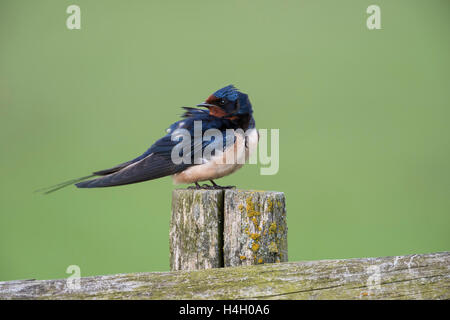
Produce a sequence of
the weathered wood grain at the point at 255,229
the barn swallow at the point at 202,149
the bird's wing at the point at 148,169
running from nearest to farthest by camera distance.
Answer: the weathered wood grain at the point at 255,229
the bird's wing at the point at 148,169
the barn swallow at the point at 202,149

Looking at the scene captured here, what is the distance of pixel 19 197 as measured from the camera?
20.6 ft

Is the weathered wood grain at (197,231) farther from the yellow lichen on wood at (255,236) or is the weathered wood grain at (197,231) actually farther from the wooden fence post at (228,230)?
the yellow lichen on wood at (255,236)

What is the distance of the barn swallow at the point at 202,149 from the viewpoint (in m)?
3.23

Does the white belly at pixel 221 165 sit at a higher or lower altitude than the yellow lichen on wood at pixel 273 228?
higher

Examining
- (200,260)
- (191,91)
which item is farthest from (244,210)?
(191,91)

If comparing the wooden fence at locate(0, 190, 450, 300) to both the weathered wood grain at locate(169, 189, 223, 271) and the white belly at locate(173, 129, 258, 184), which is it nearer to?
the weathered wood grain at locate(169, 189, 223, 271)

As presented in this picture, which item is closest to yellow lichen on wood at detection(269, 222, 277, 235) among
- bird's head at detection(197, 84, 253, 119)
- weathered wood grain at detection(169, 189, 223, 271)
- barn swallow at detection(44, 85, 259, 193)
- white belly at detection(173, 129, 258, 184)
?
weathered wood grain at detection(169, 189, 223, 271)

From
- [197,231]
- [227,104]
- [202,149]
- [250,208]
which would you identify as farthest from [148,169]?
[250,208]

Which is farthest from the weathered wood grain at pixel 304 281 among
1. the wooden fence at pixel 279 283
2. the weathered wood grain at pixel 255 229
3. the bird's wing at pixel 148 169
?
the bird's wing at pixel 148 169

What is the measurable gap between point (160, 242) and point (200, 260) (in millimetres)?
3340

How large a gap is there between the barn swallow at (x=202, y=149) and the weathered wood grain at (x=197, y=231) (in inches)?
33.2

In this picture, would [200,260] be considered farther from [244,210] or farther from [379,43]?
[379,43]

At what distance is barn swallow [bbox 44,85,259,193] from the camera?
323 cm

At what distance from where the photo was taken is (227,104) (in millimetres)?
3715
